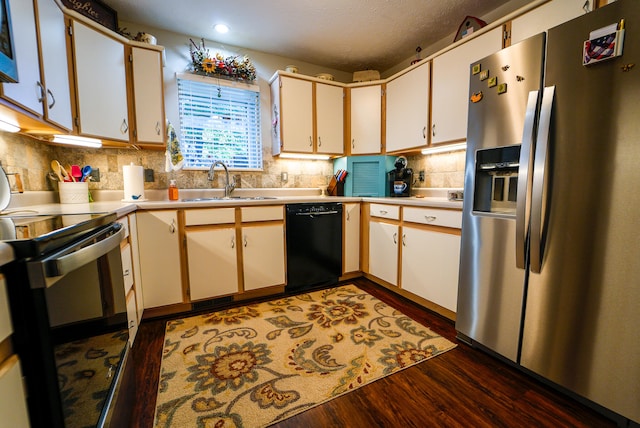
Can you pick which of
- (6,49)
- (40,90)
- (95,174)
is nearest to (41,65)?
(40,90)

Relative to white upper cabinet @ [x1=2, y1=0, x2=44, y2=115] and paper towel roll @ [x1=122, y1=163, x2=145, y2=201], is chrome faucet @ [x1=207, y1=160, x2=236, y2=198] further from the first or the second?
white upper cabinet @ [x1=2, y1=0, x2=44, y2=115]

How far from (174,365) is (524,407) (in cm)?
185

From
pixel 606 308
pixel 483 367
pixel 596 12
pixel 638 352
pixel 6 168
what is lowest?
pixel 483 367

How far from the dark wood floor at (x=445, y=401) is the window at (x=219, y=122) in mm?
1899

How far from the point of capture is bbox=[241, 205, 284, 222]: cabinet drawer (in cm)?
229

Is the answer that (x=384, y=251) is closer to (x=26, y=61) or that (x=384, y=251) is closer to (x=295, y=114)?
(x=295, y=114)

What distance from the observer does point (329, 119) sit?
117 inches

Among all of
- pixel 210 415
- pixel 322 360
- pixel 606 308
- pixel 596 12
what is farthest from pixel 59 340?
pixel 596 12

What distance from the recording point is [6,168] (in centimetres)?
154

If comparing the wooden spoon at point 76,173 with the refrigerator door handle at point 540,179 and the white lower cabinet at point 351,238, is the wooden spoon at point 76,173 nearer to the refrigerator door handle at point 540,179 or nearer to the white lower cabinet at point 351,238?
the white lower cabinet at point 351,238

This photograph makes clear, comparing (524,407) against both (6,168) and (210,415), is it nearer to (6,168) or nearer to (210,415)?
(210,415)

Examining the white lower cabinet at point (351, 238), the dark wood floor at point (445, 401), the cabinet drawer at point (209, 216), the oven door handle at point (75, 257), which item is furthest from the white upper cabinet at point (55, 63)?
the white lower cabinet at point (351, 238)

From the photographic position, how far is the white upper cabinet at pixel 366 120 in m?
2.94

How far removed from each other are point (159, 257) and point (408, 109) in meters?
2.62
